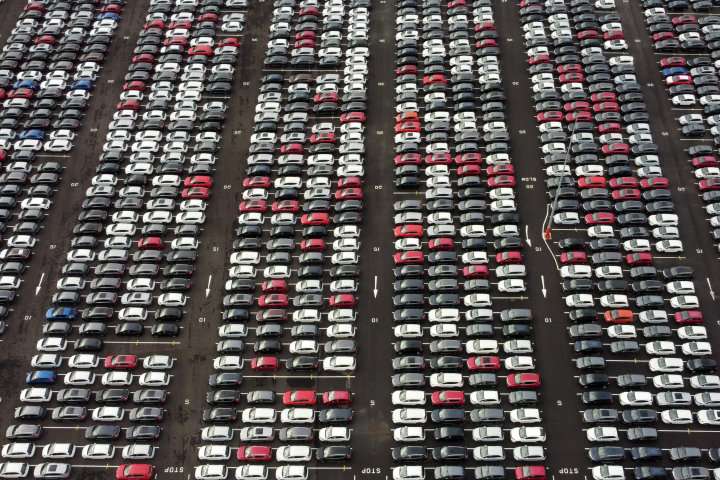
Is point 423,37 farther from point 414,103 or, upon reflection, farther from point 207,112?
point 207,112

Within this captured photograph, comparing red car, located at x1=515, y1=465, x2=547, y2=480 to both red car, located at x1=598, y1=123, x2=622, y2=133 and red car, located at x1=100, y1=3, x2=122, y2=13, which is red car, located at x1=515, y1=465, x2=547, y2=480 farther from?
red car, located at x1=100, y1=3, x2=122, y2=13

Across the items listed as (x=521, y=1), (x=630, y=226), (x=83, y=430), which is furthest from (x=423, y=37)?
(x=83, y=430)

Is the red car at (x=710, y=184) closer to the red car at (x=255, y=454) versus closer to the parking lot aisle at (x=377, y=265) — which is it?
the parking lot aisle at (x=377, y=265)

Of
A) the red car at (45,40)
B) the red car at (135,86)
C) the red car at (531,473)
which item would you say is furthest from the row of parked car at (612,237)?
the red car at (45,40)

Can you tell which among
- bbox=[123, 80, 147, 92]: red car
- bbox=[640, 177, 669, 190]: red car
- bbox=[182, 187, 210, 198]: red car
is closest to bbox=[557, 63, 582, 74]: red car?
bbox=[640, 177, 669, 190]: red car

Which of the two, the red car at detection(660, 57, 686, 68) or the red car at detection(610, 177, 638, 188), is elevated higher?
the red car at detection(660, 57, 686, 68)

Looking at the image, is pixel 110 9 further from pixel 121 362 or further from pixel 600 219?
pixel 600 219
